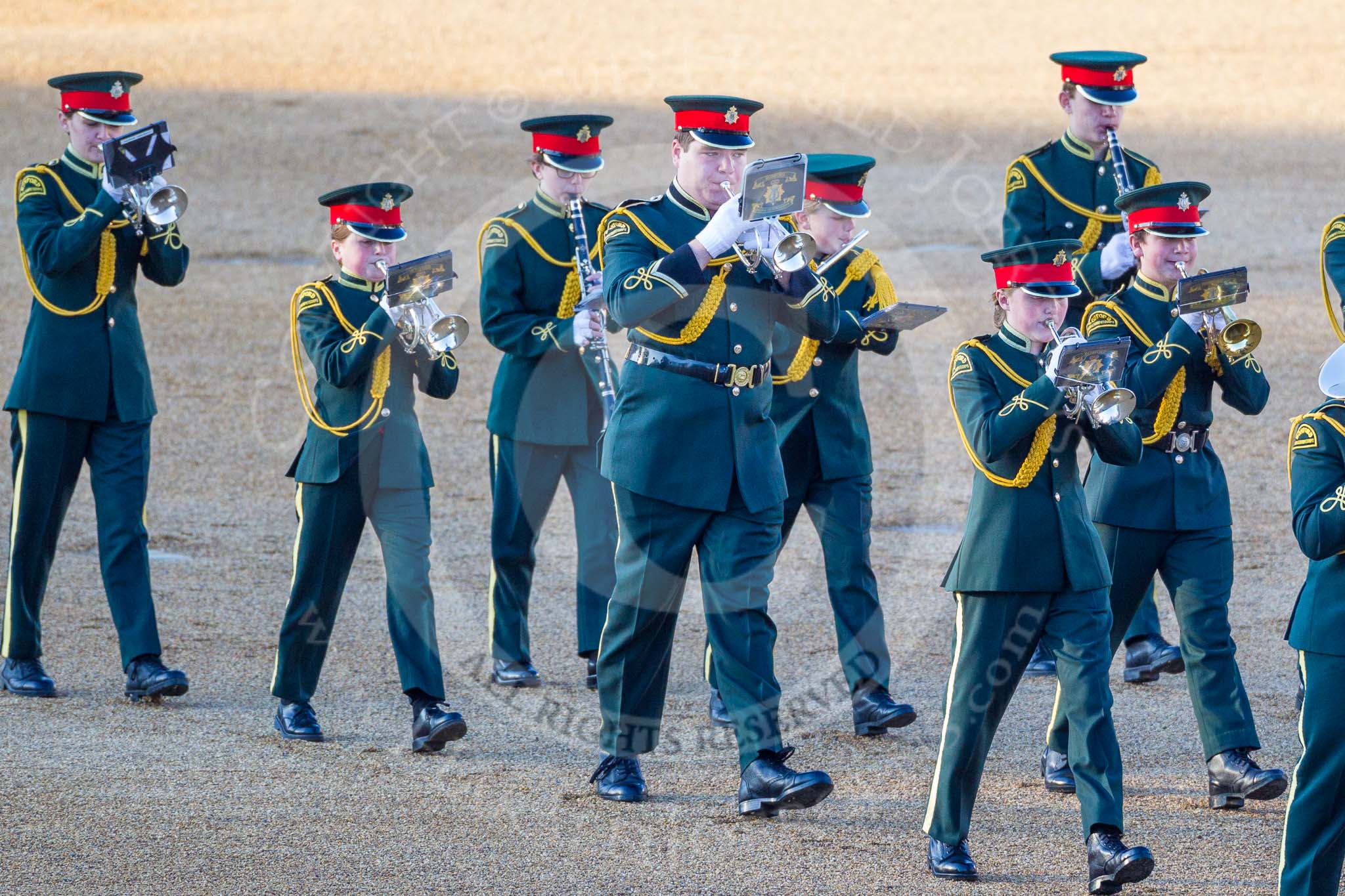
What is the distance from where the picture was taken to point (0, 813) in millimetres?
5199

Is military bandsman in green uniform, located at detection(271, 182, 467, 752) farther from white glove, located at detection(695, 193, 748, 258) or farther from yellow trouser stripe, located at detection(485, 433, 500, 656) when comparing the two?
white glove, located at detection(695, 193, 748, 258)

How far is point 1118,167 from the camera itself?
7.17 metres

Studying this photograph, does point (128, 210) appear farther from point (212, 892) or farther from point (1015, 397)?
point (1015, 397)

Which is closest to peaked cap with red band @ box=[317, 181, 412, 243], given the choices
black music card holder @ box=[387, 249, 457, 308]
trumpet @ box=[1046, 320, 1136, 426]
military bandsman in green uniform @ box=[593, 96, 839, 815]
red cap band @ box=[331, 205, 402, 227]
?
red cap band @ box=[331, 205, 402, 227]

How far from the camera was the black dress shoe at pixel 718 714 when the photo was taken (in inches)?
244

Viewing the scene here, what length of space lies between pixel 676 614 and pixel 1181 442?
5.24 feet

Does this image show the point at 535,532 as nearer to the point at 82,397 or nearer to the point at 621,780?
the point at 621,780

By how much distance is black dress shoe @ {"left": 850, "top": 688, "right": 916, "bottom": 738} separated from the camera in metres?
6.11

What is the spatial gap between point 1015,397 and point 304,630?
7.80ft

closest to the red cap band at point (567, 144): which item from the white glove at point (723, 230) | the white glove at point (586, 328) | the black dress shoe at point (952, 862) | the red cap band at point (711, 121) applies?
the white glove at point (586, 328)

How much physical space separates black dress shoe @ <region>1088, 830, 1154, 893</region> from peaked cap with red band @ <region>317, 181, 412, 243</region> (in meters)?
2.74

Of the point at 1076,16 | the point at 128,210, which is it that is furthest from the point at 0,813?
the point at 1076,16

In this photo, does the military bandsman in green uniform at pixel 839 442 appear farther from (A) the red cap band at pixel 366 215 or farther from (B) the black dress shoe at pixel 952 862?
(A) the red cap band at pixel 366 215

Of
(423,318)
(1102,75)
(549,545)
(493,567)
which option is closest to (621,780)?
(493,567)
